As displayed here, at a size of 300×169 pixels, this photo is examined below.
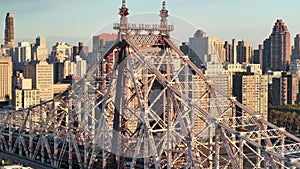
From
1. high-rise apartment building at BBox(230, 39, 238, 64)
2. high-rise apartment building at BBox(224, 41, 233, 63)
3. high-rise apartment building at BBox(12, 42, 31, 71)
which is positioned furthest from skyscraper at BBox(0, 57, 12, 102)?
high-rise apartment building at BBox(230, 39, 238, 64)

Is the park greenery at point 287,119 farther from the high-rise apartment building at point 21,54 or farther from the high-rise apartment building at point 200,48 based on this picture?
the high-rise apartment building at point 21,54

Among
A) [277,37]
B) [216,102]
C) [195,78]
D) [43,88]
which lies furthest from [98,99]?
[277,37]

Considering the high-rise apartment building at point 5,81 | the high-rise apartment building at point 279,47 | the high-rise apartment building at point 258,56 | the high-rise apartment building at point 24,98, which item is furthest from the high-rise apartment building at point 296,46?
the high-rise apartment building at point 24,98

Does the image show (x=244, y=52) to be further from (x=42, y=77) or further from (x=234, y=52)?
(x=42, y=77)

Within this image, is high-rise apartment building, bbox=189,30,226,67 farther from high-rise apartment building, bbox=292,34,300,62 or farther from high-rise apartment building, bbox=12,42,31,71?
high-rise apartment building, bbox=12,42,31,71

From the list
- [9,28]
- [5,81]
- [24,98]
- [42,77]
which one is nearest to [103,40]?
[24,98]

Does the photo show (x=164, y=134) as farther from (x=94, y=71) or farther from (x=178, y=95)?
(x=94, y=71)
